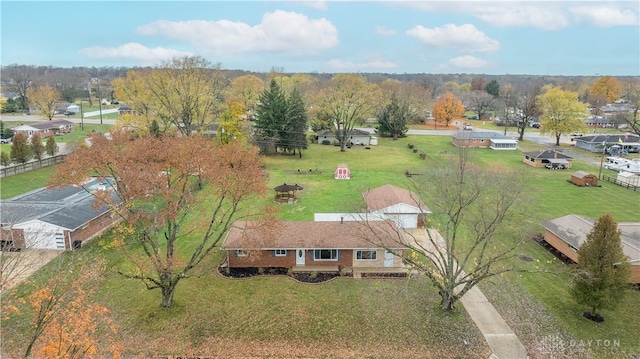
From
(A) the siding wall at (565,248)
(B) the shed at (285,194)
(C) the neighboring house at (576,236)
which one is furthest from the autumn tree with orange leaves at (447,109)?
(A) the siding wall at (565,248)

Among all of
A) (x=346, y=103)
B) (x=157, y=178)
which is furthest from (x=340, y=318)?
Answer: (x=346, y=103)

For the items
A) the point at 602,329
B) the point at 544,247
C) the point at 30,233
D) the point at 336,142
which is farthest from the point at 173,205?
the point at 336,142

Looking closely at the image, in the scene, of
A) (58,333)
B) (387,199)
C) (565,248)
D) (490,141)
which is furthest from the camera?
(490,141)

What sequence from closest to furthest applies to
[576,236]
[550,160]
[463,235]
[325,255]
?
[325,255] → [576,236] → [463,235] → [550,160]

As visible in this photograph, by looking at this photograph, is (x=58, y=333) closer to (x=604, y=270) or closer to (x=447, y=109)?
(x=604, y=270)

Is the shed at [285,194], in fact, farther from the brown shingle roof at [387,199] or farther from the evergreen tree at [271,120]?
the evergreen tree at [271,120]

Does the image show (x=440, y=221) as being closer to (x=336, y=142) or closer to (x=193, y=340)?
(x=193, y=340)
